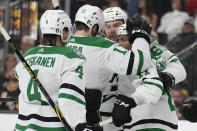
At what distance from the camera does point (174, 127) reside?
12.7ft

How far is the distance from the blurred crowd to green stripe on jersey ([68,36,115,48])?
319 centimetres

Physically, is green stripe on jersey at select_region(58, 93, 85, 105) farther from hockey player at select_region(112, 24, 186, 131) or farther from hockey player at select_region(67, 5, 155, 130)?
hockey player at select_region(112, 24, 186, 131)

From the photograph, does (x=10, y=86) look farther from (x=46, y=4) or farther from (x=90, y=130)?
(x=90, y=130)

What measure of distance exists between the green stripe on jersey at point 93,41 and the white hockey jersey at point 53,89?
0.43 m

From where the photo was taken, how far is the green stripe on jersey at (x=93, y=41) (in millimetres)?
3650

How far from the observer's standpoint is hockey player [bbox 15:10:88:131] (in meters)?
3.14

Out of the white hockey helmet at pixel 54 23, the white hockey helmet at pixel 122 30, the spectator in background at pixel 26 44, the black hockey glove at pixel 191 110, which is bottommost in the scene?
the black hockey glove at pixel 191 110

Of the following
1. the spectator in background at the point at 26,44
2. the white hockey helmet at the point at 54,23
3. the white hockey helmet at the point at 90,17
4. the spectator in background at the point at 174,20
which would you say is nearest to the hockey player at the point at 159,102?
the white hockey helmet at the point at 90,17

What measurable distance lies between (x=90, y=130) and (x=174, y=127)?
84 centimetres

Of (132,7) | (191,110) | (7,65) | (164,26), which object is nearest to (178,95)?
(164,26)

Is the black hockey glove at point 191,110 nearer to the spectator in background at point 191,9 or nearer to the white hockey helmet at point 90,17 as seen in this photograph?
the white hockey helmet at point 90,17

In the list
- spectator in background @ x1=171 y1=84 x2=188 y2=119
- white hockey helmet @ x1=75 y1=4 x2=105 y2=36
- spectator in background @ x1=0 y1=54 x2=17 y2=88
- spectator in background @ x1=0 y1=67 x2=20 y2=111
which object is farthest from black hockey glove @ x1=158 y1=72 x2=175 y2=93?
spectator in background @ x1=0 y1=54 x2=17 y2=88

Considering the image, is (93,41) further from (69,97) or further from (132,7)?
(132,7)

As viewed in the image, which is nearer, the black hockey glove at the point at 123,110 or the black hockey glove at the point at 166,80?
the black hockey glove at the point at 123,110
